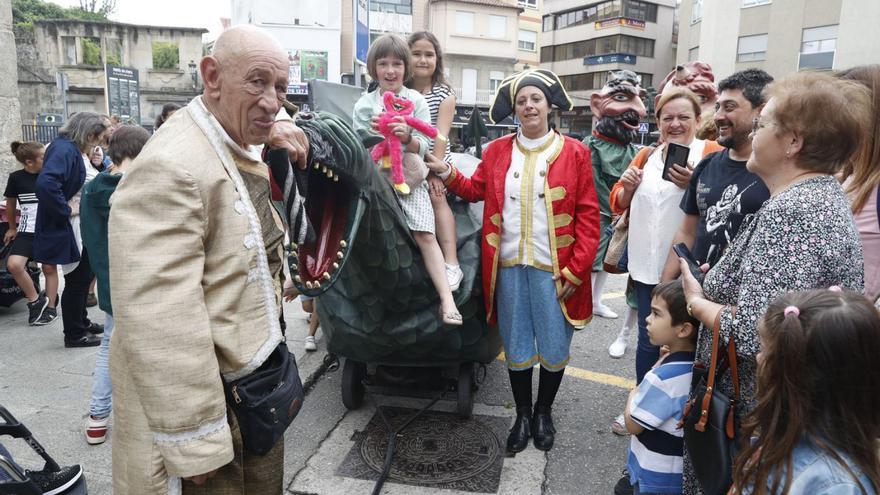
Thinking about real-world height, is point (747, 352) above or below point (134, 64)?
below

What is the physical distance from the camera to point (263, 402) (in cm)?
154

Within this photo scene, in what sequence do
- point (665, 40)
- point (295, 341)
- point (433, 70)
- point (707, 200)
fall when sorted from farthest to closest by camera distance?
point (665, 40)
point (295, 341)
point (433, 70)
point (707, 200)

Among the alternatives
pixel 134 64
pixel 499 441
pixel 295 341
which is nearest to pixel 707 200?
pixel 499 441

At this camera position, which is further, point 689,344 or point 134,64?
point 134,64

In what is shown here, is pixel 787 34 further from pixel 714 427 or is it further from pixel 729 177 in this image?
pixel 714 427

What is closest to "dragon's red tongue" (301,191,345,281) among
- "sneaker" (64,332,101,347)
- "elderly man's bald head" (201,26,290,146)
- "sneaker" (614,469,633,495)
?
"elderly man's bald head" (201,26,290,146)

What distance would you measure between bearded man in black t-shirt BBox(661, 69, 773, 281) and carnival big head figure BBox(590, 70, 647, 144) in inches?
95.4

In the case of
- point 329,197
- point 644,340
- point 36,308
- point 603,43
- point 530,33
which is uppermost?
point 530,33

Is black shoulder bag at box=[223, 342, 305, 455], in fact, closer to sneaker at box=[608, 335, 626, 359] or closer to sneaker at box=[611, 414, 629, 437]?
sneaker at box=[611, 414, 629, 437]

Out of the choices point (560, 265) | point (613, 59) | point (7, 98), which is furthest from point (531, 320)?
point (613, 59)

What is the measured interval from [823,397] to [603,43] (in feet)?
142

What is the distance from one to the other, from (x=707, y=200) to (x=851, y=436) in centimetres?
124

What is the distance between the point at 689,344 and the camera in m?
2.37

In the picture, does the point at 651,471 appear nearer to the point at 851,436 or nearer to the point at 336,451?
the point at 851,436
